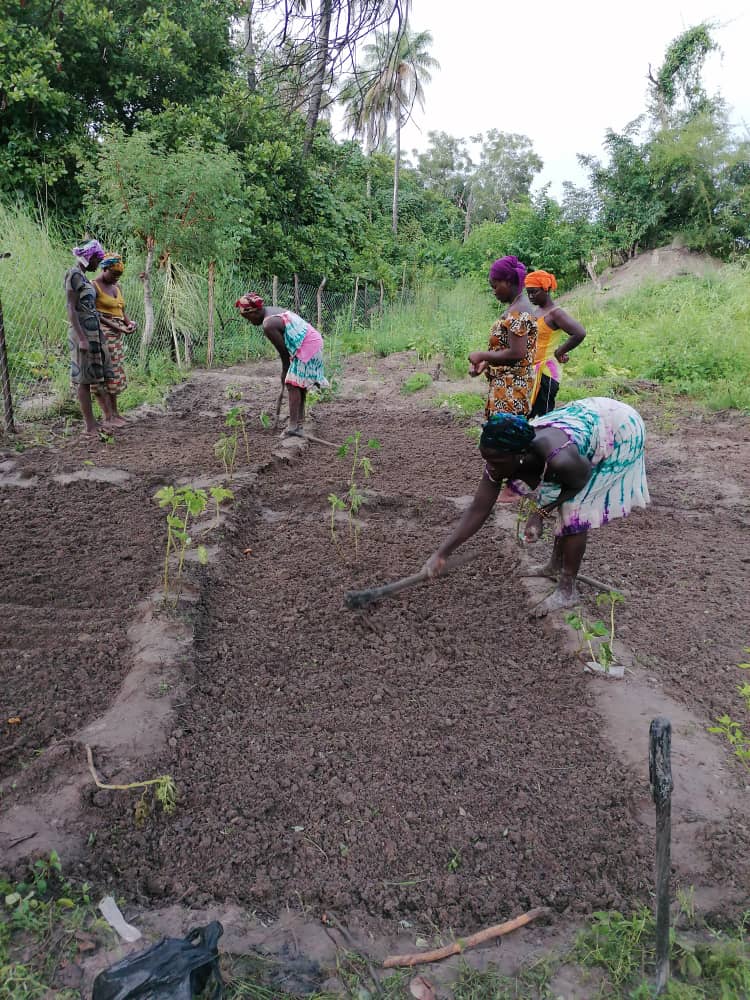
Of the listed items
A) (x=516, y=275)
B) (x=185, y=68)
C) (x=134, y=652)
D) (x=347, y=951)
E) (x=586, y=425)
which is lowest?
(x=347, y=951)

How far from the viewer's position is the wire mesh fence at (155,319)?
6746mm

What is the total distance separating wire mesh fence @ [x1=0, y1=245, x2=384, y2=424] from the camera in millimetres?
6746

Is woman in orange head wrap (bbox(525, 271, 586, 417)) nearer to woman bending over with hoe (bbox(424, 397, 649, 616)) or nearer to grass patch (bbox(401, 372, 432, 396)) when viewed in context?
woman bending over with hoe (bbox(424, 397, 649, 616))

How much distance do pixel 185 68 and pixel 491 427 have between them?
12.4 metres

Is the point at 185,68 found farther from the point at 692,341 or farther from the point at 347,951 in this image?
the point at 347,951

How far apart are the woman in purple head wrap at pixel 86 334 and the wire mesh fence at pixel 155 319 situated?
62 centimetres

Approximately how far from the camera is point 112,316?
5848 mm

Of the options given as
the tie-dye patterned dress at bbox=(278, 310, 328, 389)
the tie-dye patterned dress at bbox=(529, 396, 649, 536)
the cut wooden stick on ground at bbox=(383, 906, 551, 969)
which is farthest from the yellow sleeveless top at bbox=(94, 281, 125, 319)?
the cut wooden stick on ground at bbox=(383, 906, 551, 969)

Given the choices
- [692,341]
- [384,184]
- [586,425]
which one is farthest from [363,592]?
[384,184]

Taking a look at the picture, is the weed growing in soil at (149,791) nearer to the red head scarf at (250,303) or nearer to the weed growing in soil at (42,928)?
the weed growing in soil at (42,928)

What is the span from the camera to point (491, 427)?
2555 millimetres

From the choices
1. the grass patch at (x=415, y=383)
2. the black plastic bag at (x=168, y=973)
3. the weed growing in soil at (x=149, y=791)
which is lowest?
the weed growing in soil at (x=149, y=791)

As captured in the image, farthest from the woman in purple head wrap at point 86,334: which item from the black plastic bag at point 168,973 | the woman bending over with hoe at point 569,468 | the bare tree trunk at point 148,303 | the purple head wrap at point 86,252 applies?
the black plastic bag at point 168,973

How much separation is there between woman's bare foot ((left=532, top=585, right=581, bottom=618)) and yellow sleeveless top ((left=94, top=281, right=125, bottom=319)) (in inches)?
181
